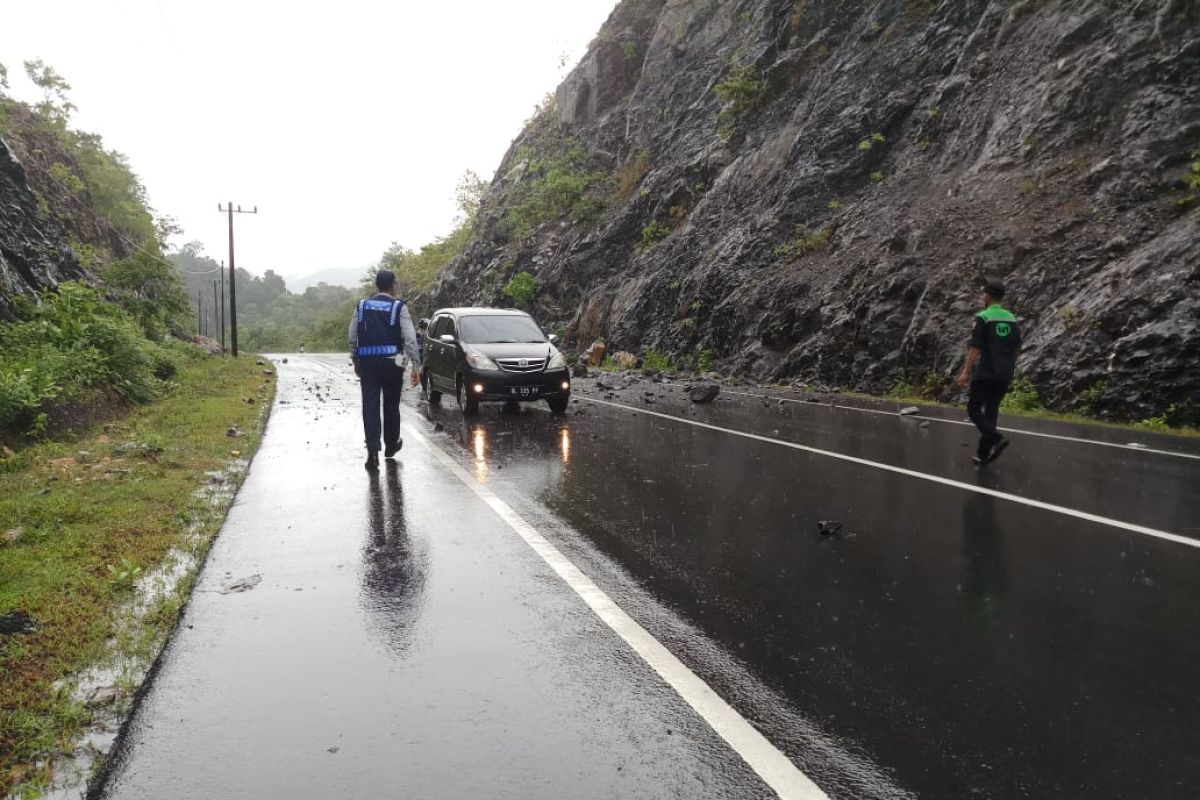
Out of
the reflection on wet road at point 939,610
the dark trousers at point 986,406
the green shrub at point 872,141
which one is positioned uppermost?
the green shrub at point 872,141

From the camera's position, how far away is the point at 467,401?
45.0 ft

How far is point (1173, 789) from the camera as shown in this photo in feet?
8.87

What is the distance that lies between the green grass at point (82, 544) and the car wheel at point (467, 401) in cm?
338

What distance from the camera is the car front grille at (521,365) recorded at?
13438 mm

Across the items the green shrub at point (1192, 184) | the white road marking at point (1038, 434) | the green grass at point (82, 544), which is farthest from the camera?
the green shrub at point (1192, 184)

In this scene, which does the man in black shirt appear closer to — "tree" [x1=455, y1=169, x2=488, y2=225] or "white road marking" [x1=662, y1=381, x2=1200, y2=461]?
"white road marking" [x1=662, y1=381, x2=1200, y2=461]

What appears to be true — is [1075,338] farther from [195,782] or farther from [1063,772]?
[195,782]

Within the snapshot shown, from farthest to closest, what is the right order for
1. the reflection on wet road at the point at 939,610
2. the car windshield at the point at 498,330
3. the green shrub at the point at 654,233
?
1. the green shrub at the point at 654,233
2. the car windshield at the point at 498,330
3. the reflection on wet road at the point at 939,610

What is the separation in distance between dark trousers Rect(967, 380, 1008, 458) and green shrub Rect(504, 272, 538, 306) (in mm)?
32071

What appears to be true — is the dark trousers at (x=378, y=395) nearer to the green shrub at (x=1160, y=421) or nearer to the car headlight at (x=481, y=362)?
the car headlight at (x=481, y=362)

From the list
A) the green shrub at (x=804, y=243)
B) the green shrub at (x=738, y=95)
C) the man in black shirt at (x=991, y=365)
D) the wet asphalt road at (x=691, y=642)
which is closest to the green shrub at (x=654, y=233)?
the green shrub at (x=738, y=95)

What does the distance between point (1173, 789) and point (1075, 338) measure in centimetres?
1348

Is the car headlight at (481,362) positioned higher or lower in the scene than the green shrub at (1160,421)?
higher

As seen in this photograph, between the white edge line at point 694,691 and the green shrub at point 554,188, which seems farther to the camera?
the green shrub at point 554,188
